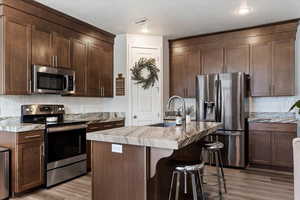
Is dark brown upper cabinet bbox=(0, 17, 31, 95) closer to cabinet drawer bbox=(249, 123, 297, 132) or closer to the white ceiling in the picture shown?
the white ceiling

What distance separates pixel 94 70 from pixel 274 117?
3.59 meters

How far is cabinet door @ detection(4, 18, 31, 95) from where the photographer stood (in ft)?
10.2

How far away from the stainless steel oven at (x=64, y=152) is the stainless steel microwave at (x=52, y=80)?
25.7 inches

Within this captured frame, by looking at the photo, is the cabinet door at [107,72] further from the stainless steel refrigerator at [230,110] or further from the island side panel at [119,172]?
the island side panel at [119,172]

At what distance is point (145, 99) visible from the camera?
4.83m

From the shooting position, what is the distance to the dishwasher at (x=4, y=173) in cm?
288

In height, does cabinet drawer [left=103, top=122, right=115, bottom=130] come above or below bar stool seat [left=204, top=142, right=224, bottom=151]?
above

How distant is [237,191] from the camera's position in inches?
125

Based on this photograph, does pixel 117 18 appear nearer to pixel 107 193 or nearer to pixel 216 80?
pixel 216 80

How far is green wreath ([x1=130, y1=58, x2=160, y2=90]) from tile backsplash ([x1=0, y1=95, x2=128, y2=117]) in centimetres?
50

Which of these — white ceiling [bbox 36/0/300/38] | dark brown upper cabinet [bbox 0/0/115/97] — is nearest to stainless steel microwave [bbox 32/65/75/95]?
dark brown upper cabinet [bbox 0/0/115/97]

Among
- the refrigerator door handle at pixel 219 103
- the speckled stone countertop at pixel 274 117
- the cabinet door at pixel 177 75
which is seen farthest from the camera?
the cabinet door at pixel 177 75

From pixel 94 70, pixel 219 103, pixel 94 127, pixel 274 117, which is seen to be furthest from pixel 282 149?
pixel 94 70

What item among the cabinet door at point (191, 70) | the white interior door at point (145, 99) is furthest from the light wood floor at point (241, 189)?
the cabinet door at point (191, 70)
